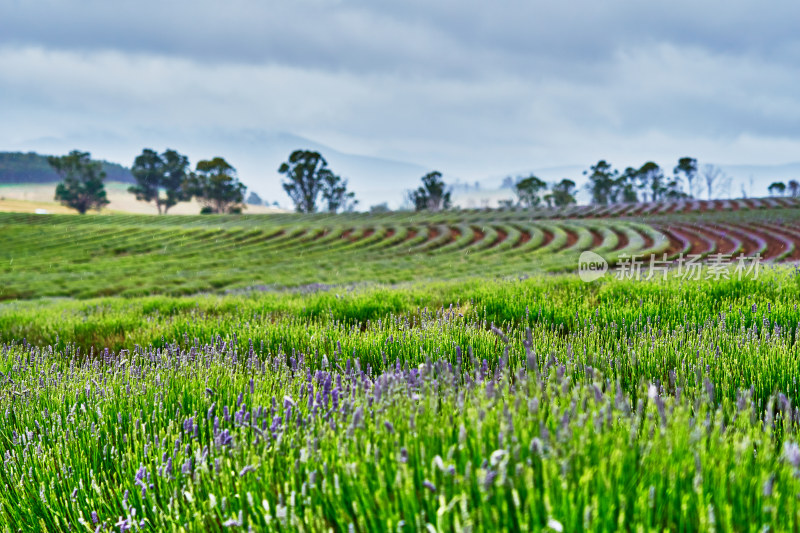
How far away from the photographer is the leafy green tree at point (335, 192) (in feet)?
300

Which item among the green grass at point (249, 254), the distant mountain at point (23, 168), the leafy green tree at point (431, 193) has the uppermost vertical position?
the distant mountain at point (23, 168)

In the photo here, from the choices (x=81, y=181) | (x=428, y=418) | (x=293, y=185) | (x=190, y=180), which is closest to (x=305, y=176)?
(x=293, y=185)

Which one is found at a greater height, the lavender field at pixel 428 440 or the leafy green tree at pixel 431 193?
the leafy green tree at pixel 431 193

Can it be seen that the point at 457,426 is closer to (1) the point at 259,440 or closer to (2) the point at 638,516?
(2) the point at 638,516

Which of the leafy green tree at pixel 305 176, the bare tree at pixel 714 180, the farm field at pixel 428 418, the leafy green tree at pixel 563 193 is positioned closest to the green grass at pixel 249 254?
the farm field at pixel 428 418

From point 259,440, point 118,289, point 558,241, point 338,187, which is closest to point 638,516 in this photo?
point 259,440

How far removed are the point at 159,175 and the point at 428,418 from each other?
109 metres

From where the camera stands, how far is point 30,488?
2.22 m

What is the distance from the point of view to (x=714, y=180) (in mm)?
140000

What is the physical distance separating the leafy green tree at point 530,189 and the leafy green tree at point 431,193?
57.8 ft

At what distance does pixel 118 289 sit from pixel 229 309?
1348 centimetres

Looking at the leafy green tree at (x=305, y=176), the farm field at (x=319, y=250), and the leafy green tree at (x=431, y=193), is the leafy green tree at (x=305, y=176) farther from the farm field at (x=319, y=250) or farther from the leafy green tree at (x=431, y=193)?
the farm field at (x=319, y=250)

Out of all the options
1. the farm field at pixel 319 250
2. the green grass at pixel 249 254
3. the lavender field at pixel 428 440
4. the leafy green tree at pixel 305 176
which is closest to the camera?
the lavender field at pixel 428 440

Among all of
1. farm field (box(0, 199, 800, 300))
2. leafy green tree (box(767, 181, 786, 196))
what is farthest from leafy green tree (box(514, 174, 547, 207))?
farm field (box(0, 199, 800, 300))
